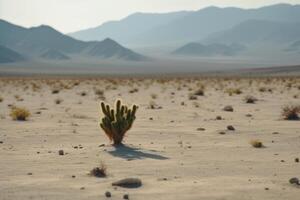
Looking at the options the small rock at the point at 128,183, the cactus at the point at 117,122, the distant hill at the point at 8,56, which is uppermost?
the distant hill at the point at 8,56

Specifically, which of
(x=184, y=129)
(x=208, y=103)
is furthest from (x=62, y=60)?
(x=184, y=129)

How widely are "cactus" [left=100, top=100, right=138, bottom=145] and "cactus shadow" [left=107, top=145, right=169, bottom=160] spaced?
1.29 feet

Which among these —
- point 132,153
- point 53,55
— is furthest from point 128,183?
point 53,55

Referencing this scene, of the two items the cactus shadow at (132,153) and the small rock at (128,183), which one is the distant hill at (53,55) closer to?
the cactus shadow at (132,153)

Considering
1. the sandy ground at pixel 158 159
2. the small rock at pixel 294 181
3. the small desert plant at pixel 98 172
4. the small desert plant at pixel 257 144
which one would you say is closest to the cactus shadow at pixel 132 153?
the sandy ground at pixel 158 159

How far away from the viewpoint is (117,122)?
1418 centimetres

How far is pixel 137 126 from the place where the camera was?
61.6ft

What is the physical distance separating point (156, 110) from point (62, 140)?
10.2 metres

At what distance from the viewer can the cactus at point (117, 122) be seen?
1417cm

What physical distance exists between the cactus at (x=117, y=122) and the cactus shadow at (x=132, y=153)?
0.39m

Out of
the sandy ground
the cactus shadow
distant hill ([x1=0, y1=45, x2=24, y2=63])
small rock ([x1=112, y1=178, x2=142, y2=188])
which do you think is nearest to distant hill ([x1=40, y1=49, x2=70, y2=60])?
distant hill ([x1=0, y1=45, x2=24, y2=63])

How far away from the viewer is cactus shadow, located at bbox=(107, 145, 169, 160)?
491 inches

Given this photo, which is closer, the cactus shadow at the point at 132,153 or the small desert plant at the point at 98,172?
the small desert plant at the point at 98,172

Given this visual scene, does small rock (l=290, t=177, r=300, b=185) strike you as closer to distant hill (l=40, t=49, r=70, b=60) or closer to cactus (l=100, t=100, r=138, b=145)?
cactus (l=100, t=100, r=138, b=145)
